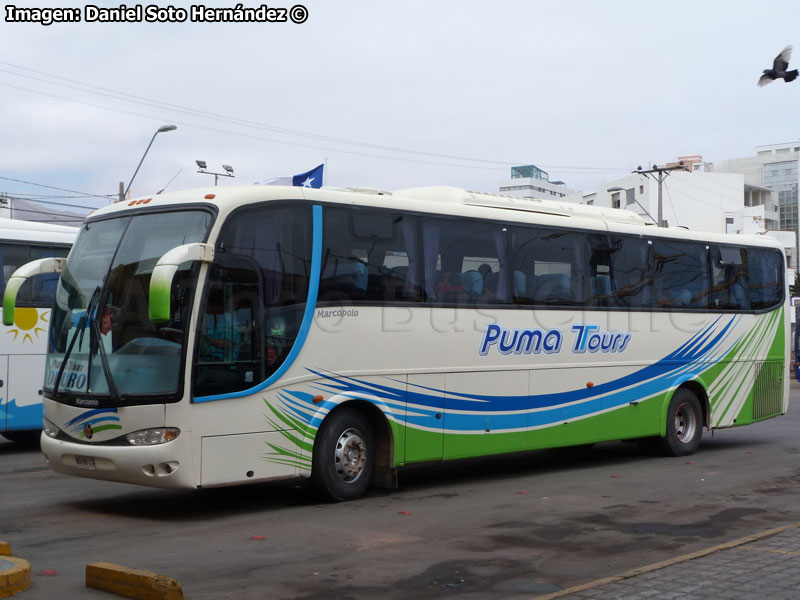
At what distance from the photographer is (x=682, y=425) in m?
15.9

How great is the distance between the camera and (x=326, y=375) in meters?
10.8

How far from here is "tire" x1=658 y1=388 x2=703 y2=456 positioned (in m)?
15.5

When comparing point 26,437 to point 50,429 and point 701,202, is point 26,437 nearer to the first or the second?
point 50,429

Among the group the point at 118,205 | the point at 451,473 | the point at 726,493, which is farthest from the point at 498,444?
the point at 118,205

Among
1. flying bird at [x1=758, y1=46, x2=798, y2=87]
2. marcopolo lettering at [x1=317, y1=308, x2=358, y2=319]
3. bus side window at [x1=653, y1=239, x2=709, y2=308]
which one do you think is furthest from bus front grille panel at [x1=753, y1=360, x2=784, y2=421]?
marcopolo lettering at [x1=317, y1=308, x2=358, y2=319]

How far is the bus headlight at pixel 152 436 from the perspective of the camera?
955 cm

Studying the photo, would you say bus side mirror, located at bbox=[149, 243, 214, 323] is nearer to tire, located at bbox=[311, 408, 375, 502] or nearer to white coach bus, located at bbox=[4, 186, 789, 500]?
white coach bus, located at bbox=[4, 186, 789, 500]

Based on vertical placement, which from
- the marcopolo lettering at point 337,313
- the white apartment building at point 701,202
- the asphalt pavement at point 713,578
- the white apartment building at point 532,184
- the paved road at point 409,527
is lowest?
the paved road at point 409,527

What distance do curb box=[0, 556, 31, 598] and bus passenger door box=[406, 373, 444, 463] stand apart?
537cm

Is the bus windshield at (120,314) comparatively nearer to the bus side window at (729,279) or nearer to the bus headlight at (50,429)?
the bus headlight at (50,429)

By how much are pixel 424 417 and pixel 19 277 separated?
184 inches

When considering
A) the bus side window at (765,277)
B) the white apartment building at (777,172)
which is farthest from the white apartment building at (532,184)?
the bus side window at (765,277)

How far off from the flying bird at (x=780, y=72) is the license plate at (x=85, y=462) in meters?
8.90

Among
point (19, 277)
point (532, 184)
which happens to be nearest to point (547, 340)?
point (19, 277)
